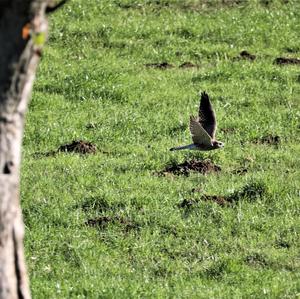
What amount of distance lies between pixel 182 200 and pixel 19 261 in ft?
15.7

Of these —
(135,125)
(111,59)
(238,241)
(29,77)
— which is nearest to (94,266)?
(238,241)

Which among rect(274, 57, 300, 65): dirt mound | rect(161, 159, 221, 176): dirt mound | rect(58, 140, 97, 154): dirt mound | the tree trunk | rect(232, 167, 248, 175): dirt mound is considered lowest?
rect(232, 167, 248, 175): dirt mound

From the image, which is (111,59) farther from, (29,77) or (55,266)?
(29,77)

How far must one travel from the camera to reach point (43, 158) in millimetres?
Result: 12453

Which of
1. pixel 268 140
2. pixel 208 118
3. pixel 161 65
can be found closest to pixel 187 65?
pixel 161 65

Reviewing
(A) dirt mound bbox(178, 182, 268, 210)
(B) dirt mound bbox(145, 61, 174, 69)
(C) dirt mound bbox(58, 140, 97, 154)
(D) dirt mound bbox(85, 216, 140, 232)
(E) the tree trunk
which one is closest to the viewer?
(E) the tree trunk

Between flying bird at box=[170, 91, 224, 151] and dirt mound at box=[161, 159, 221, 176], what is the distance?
21cm

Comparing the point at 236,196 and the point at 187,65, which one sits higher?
the point at 187,65

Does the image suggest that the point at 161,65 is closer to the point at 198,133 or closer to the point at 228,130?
the point at 228,130

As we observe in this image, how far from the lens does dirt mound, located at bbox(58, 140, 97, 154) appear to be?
41.8 feet

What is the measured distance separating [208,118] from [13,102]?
6568mm

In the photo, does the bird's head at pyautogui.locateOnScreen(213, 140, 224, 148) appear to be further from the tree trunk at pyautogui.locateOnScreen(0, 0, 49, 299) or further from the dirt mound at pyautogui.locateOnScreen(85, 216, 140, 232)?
the tree trunk at pyautogui.locateOnScreen(0, 0, 49, 299)

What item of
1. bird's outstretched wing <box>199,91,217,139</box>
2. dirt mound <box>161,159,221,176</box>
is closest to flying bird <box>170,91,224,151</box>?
bird's outstretched wing <box>199,91,217,139</box>

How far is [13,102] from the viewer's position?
5750mm
